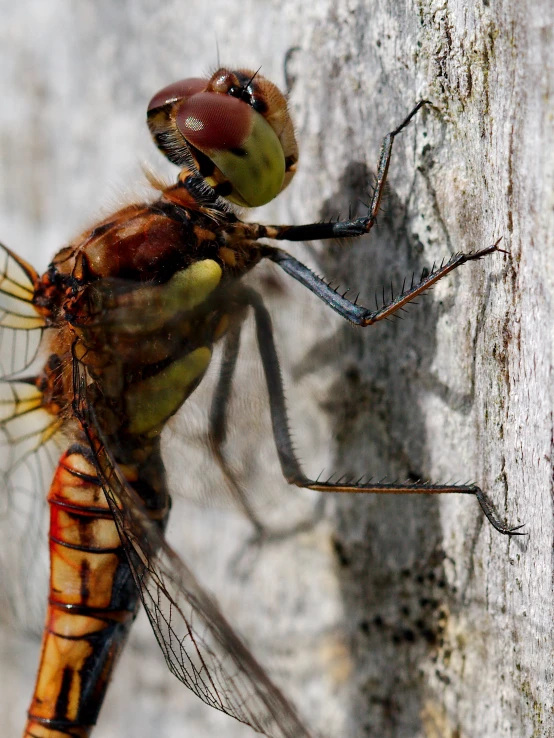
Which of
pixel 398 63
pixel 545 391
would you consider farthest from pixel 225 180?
pixel 545 391

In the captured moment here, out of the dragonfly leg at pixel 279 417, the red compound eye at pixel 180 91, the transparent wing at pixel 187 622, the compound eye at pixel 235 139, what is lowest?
the transparent wing at pixel 187 622

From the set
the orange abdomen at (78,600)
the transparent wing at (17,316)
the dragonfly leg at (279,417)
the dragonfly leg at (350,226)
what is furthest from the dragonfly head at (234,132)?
the orange abdomen at (78,600)

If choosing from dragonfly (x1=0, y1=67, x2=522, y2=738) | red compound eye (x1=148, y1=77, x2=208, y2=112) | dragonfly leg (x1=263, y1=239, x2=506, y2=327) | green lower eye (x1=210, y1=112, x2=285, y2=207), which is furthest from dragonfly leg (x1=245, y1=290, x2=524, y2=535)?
red compound eye (x1=148, y1=77, x2=208, y2=112)

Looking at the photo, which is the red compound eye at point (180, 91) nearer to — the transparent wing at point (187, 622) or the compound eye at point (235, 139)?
the compound eye at point (235, 139)

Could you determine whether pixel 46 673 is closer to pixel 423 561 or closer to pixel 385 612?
pixel 385 612

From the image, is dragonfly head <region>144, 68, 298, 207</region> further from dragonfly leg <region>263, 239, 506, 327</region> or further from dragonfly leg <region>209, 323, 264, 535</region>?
dragonfly leg <region>209, 323, 264, 535</region>

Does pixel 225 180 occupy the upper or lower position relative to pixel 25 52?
lower

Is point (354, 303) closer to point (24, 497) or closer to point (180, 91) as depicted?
point (180, 91)
